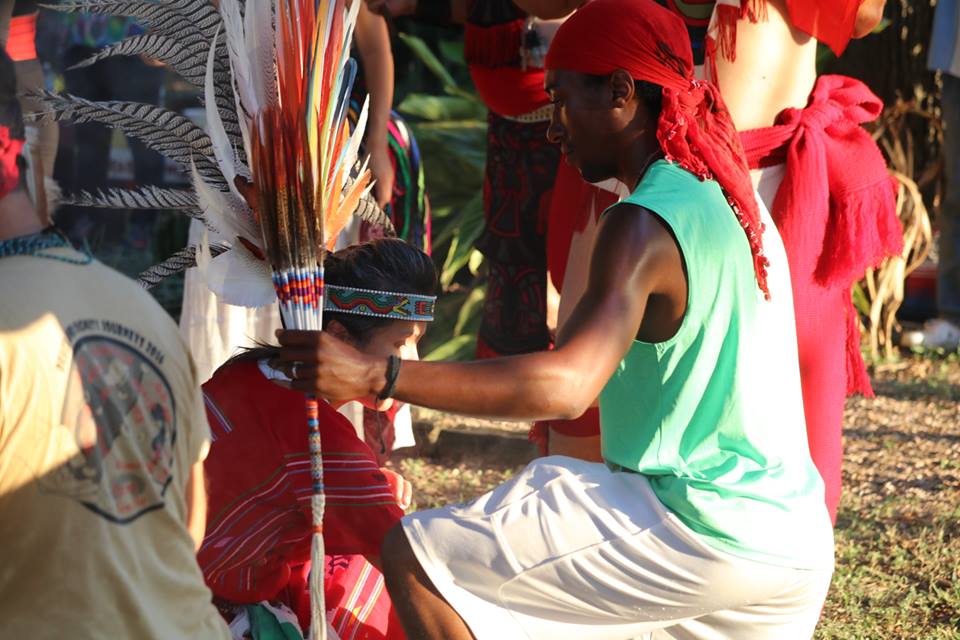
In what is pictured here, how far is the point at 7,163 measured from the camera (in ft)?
5.42

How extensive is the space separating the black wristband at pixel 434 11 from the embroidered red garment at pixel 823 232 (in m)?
1.61

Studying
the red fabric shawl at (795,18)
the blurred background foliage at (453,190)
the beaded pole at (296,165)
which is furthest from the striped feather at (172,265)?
the blurred background foliage at (453,190)

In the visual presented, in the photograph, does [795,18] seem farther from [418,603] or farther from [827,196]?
[418,603]

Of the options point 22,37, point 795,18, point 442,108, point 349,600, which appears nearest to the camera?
point 349,600

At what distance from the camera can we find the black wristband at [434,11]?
4527mm

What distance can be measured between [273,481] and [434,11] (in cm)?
242

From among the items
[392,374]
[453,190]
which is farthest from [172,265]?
[453,190]

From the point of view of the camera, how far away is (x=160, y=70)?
28.6ft

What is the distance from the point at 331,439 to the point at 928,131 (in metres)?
5.82

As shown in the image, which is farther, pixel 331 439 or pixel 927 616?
pixel 927 616

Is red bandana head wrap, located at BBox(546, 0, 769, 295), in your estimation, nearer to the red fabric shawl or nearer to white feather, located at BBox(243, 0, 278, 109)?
white feather, located at BBox(243, 0, 278, 109)

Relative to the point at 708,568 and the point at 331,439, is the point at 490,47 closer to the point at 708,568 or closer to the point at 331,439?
the point at 331,439

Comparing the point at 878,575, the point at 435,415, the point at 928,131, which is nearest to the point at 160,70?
the point at 435,415

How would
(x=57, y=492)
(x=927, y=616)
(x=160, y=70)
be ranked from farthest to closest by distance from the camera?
(x=160, y=70) → (x=927, y=616) → (x=57, y=492)
